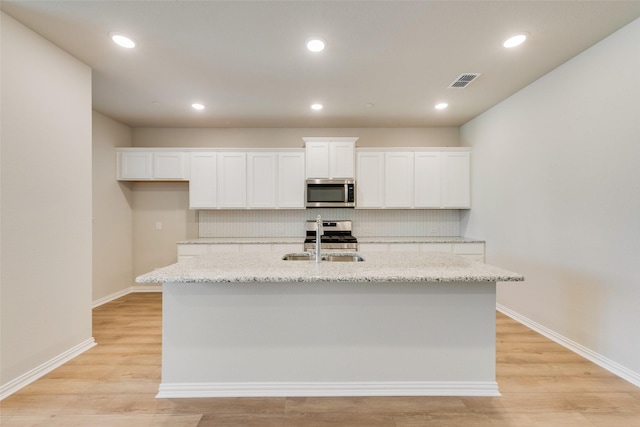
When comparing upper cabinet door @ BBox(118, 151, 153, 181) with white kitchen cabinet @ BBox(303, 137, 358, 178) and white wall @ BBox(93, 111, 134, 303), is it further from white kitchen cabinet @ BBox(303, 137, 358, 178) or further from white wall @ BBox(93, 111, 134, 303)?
white kitchen cabinet @ BBox(303, 137, 358, 178)

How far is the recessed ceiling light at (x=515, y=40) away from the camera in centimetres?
228

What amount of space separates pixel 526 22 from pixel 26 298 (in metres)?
4.29

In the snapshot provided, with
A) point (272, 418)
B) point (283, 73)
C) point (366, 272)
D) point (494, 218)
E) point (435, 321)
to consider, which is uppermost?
point (283, 73)

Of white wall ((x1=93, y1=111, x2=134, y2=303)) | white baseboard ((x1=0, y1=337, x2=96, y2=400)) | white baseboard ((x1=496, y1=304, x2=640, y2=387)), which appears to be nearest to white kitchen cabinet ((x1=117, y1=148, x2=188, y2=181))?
white wall ((x1=93, y1=111, x2=134, y2=303))

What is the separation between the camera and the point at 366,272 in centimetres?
183

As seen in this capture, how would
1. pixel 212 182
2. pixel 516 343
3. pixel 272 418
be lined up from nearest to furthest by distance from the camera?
pixel 272 418, pixel 516 343, pixel 212 182

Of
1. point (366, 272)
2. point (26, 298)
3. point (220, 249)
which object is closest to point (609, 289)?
point (366, 272)

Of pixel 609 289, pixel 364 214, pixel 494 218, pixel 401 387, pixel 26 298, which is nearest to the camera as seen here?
pixel 401 387

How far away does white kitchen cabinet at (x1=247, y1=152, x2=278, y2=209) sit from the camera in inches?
172

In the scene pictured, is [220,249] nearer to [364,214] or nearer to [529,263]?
[364,214]

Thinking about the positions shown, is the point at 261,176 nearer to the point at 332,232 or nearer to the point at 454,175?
the point at 332,232

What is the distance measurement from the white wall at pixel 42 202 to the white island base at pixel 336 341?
1.17m

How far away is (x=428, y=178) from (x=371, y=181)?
2.89ft

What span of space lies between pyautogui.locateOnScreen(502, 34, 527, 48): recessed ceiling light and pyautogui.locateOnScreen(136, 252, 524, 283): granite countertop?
72.0 inches
